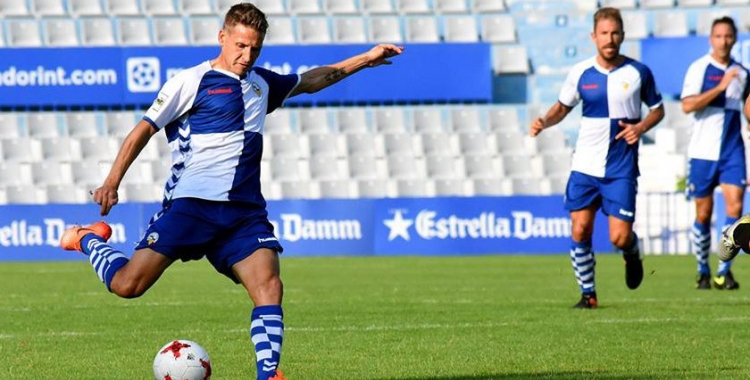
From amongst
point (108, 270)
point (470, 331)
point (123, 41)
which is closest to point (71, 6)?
point (123, 41)

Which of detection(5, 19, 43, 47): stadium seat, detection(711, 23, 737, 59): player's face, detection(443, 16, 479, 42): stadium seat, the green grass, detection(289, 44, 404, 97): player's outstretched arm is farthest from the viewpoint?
detection(443, 16, 479, 42): stadium seat

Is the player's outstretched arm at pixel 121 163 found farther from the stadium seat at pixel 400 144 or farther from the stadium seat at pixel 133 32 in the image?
the stadium seat at pixel 133 32

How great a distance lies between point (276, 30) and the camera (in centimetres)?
2667

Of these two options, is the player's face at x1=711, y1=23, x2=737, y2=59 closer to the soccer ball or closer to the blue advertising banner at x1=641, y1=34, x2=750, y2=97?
the soccer ball

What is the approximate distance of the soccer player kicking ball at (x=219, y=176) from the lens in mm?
6246

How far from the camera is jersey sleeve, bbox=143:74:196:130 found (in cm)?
628

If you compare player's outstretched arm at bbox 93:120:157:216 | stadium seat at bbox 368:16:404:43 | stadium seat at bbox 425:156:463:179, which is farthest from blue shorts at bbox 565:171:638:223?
stadium seat at bbox 368:16:404:43

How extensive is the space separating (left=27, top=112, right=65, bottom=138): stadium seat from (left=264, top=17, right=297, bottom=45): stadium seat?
424 cm

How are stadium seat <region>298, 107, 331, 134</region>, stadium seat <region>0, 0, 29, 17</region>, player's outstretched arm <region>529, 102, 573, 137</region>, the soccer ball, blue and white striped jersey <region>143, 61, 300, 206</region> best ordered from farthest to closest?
1. stadium seat <region>0, 0, 29, 17</region>
2. stadium seat <region>298, 107, 331, 134</region>
3. player's outstretched arm <region>529, 102, 573, 137</region>
4. blue and white striped jersey <region>143, 61, 300, 206</region>
5. the soccer ball

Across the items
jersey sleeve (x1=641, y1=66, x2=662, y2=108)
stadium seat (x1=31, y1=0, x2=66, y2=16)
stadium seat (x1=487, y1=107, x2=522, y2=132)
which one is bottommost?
stadium seat (x1=487, y1=107, x2=522, y2=132)

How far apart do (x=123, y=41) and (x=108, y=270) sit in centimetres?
2034

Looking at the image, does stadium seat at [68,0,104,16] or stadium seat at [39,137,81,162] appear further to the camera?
stadium seat at [68,0,104,16]

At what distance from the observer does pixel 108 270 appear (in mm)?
6551

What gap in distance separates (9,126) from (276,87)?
19765mm
